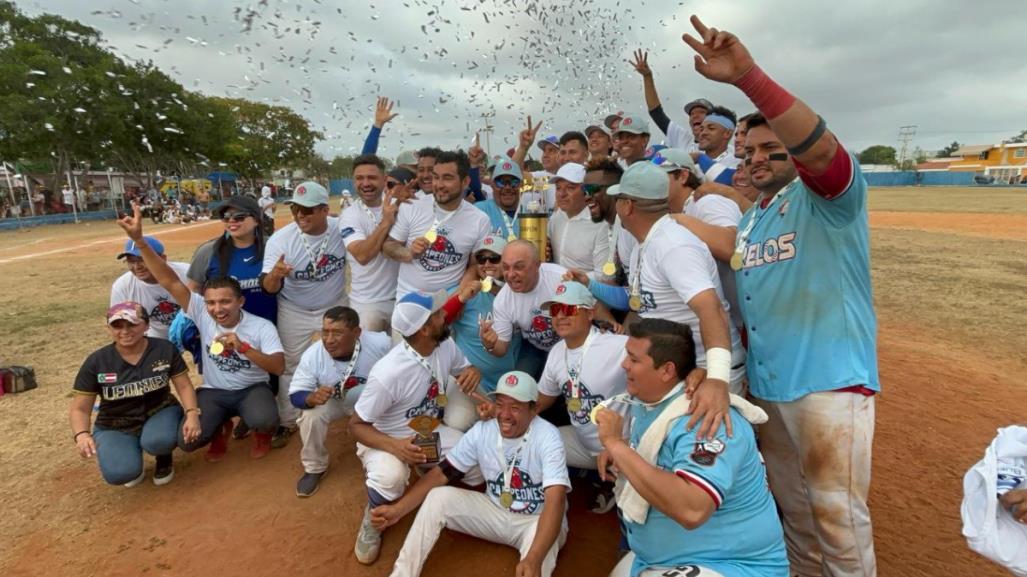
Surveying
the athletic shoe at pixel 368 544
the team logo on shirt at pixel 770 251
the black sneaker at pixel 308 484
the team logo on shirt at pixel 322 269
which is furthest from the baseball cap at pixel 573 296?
the team logo on shirt at pixel 322 269

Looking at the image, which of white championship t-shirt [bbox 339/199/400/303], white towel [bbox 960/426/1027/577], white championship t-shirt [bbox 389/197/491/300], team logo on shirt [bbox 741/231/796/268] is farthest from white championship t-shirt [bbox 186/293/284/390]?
white towel [bbox 960/426/1027/577]

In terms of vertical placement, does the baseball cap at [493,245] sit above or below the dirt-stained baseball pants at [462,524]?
above

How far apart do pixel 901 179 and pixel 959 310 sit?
250ft

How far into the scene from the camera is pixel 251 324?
5195 millimetres

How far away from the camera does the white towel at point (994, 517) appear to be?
224cm

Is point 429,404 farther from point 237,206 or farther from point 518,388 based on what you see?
point 237,206

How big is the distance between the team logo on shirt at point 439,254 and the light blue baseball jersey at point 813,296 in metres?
3.10

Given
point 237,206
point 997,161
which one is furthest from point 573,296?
point 997,161

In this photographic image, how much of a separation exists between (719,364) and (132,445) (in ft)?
16.7

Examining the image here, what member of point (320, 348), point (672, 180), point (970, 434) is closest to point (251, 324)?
point (320, 348)

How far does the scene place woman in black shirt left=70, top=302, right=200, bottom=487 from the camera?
179 inches

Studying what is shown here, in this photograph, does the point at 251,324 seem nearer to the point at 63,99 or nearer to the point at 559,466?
the point at 559,466

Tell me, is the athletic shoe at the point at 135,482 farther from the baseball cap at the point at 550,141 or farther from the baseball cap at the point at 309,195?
the baseball cap at the point at 550,141

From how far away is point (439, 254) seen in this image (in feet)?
17.2
